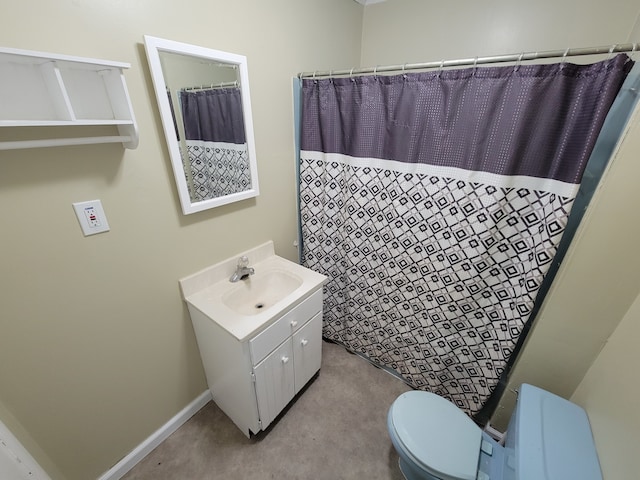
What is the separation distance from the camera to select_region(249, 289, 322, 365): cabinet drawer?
45.0 inches

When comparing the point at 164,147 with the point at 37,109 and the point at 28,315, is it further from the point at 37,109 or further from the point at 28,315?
the point at 28,315

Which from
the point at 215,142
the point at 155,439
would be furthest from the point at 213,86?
the point at 155,439

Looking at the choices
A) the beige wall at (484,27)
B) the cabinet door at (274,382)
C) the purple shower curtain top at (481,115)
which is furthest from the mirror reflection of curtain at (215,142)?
the beige wall at (484,27)

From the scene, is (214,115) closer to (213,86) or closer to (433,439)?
(213,86)

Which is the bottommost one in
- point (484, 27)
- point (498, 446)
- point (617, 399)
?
point (498, 446)

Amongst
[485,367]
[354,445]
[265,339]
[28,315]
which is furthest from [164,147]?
[485,367]

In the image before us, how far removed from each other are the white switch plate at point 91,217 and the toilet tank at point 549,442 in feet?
5.38

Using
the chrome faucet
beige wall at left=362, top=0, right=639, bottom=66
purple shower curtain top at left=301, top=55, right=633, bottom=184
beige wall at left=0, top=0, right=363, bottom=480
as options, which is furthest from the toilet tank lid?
beige wall at left=362, top=0, right=639, bottom=66

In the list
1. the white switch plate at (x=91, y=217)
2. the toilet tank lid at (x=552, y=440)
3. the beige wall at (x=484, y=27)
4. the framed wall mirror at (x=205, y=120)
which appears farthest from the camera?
the beige wall at (x=484, y=27)

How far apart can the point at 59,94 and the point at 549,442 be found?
6.14 ft

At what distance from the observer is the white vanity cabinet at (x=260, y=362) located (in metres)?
1.17

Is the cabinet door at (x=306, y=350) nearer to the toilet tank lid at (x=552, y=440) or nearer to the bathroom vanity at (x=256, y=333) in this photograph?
the bathroom vanity at (x=256, y=333)

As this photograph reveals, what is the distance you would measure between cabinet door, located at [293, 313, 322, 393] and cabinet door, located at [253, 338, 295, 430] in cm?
5

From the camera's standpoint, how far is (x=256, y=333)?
1.11m
